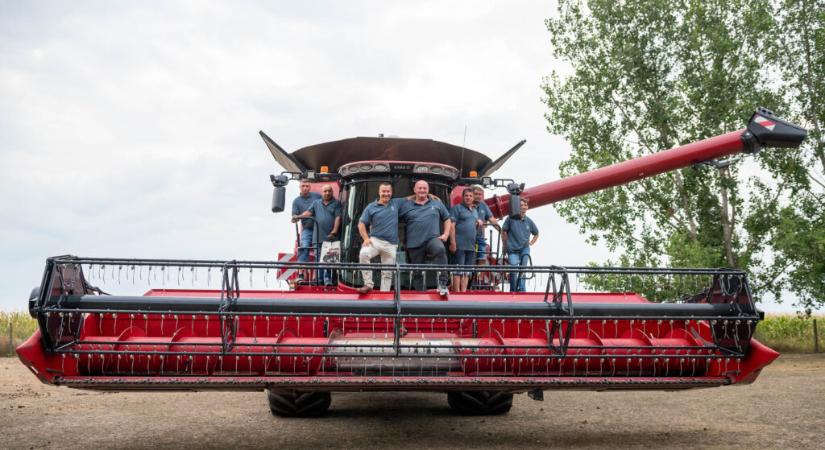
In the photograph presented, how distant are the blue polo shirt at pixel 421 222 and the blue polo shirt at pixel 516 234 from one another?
2389 millimetres

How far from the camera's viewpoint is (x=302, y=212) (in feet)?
37.0

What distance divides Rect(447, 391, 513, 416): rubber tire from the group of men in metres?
1.28

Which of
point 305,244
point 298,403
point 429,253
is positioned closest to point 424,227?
point 429,253

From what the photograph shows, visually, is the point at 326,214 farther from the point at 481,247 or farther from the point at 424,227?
the point at 481,247

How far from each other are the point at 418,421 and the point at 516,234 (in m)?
3.59

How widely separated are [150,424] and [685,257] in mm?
16091

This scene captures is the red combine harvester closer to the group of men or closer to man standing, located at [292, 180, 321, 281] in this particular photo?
the group of men

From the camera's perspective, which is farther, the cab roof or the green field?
the green field

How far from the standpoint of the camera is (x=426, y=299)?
297 inches

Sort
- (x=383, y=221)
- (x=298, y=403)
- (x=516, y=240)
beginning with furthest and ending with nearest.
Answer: (x=516, y=240)
(x=383, y=221)
(x=298, y=403)

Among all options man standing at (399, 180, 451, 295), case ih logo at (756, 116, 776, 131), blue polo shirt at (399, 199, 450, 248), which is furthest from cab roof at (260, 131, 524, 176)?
case ih logo at (756, 116, 776, 131)

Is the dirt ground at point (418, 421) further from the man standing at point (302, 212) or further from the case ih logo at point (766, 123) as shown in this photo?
the case ih logo at point (766, 123)

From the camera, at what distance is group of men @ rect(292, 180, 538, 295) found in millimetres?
9227

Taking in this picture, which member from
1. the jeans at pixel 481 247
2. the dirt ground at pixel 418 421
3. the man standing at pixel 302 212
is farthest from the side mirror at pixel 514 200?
the man standing at pixel 302 212
